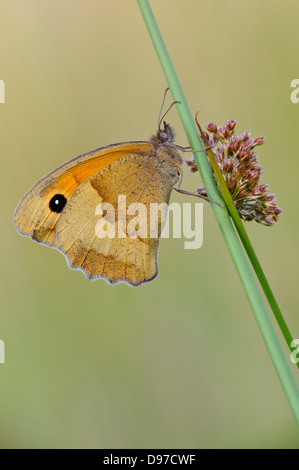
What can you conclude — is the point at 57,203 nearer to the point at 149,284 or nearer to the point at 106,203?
the point at 106,203

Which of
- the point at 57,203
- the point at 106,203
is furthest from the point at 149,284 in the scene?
the point at 57,203

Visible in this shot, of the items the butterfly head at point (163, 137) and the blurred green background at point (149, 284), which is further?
the blurred green background at point (149, 284)

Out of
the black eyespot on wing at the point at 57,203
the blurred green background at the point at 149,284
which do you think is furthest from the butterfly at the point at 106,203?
the blurred green background at the point at 149,284

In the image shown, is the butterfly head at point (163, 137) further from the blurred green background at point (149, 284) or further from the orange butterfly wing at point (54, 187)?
the blurred green background at point (149, 284)

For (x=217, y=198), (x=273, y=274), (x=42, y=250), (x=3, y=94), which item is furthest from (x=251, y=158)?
(x=3, y=94)

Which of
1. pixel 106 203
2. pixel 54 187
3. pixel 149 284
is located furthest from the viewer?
pixel 149 284

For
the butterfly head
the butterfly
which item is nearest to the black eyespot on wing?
the butterfly
